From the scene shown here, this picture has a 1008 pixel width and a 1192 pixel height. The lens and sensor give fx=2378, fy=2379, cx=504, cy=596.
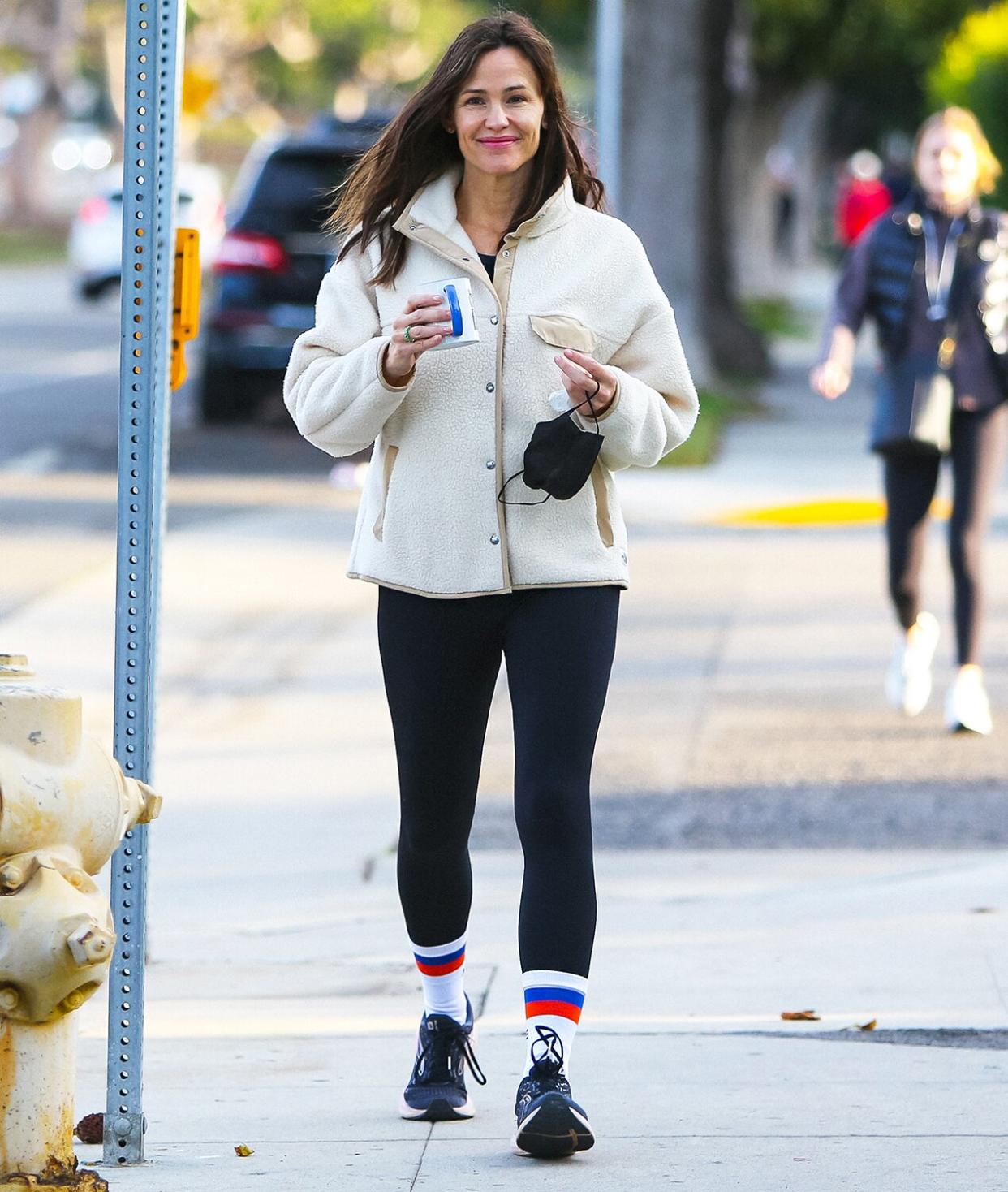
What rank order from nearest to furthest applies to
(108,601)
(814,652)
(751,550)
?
(814,652) < (108,601) < (751,550)

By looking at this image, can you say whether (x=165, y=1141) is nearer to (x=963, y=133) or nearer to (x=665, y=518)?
(x=963, y=133)

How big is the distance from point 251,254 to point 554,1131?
12.0 meters

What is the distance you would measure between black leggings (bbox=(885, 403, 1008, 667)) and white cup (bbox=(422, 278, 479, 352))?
407 cm

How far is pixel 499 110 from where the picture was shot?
3961 mm

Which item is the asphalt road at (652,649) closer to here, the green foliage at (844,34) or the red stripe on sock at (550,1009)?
the red stripe on sock at (550,1009)

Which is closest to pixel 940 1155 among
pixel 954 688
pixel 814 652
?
pixel 954 688

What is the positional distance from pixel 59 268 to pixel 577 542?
140ft

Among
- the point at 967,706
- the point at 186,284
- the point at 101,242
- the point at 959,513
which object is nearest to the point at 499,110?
the point at 186,284

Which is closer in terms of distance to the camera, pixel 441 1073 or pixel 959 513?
pixel 441 1073

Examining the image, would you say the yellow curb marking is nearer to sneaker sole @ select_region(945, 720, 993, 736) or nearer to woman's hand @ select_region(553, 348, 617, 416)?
sneaker sole @ select_region(945, 720, 993, 736)

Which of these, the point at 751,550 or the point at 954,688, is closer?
the point at 954,688

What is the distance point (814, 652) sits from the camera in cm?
914

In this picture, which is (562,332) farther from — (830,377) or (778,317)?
(778,317)

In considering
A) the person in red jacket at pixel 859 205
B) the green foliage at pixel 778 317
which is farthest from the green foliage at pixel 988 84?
the green foliage at pixel 778 317
